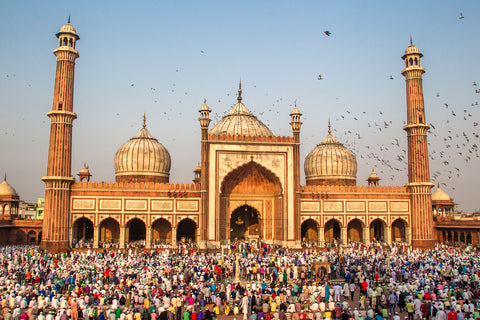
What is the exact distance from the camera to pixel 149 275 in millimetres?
18031

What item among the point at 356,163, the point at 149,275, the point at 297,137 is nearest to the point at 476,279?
the point at 149,275

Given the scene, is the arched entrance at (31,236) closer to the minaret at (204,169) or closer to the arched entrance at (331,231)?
the minaret at (204,169)

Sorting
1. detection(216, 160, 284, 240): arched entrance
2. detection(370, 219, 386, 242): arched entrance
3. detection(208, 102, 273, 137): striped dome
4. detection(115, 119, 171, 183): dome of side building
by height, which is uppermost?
detection(208, 102, 273, 137): striped dome

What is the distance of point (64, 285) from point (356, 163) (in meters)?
28.4

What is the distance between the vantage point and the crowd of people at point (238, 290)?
1285cm

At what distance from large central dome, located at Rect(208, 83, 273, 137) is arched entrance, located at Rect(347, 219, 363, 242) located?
9374 millimetres

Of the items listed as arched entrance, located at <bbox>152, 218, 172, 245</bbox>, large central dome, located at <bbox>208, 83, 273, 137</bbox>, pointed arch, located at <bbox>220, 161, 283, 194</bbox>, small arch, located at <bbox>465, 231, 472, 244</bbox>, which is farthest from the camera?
large central dome, located at <bbox>208, 83, 273, 137</bbox>

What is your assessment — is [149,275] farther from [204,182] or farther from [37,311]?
[204,182]

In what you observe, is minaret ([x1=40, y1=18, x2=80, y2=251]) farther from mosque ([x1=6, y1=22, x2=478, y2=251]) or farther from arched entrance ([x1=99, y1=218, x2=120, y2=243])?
arched entrance ([x1=99, y1=218, x2=120, y2=243])

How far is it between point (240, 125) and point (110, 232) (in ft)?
41.4

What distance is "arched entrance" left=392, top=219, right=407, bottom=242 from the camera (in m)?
35.7

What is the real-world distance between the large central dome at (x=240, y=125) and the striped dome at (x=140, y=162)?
4.85 meters

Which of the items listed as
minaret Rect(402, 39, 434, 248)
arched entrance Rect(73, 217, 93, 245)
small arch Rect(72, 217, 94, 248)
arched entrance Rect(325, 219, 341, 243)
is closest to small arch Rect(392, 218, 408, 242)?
minaret Rect(402, 39, 434, 248)

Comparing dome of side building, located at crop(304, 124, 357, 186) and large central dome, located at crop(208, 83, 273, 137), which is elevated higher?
large central dome, located at crop(208, 83, 273, 137)
